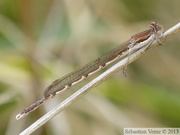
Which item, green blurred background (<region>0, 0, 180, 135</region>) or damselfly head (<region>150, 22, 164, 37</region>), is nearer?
damselfly head (<region>150, 22, 164, 37</region>)

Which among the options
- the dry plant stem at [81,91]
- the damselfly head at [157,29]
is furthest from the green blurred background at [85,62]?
the dry plant stem at [81,91]

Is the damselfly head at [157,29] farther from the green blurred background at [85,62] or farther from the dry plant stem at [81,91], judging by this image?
the green blurred background at [85,62]

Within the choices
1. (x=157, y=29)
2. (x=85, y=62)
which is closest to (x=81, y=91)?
(x=157, y=29)

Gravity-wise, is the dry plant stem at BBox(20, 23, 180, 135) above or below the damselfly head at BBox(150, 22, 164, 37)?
below

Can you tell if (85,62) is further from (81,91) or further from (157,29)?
(81,91)

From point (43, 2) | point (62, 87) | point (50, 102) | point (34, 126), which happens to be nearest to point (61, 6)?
point (43, 2)

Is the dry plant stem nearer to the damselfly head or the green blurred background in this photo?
the damselfly head

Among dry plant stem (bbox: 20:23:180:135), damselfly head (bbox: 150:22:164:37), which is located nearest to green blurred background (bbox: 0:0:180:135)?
damselfly head (bbox: 150:22:164:37)

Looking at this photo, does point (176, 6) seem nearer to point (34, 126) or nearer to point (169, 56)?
point (169, 56)
